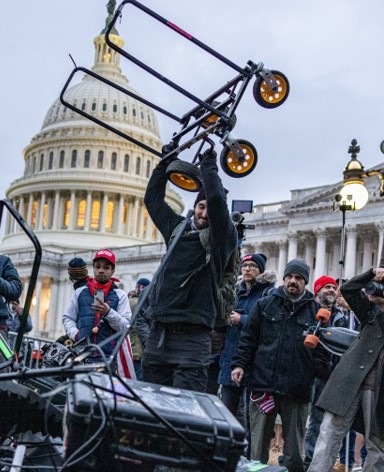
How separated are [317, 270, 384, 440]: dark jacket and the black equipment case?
2.62 meters

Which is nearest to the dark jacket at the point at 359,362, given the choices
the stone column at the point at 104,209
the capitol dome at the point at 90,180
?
the capitol dome at the point at 90,180

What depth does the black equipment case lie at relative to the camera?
10.7 ft

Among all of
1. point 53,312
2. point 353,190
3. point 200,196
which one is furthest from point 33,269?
point 53,312

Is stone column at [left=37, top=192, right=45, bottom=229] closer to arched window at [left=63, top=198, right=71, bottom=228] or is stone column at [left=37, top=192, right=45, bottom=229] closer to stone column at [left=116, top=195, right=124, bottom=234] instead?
arched window at [left=63, top=198, right=71, bottom=228]

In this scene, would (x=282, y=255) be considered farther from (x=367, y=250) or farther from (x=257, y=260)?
(x=257, y=260)

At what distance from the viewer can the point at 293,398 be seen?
6793 millimetres

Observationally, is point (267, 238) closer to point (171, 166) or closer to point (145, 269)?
point (145, 269)

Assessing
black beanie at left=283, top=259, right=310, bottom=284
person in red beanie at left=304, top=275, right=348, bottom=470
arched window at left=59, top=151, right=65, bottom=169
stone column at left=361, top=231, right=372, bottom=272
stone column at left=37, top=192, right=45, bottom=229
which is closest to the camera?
black beanie at left=283, top=259, right=310, bottom=284

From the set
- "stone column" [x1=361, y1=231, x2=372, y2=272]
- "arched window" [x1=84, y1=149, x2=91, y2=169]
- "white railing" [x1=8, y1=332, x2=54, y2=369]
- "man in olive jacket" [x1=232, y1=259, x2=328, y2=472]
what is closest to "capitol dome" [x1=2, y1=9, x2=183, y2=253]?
"arched window" [x1=84, y1=149, x2=91, y2=169]

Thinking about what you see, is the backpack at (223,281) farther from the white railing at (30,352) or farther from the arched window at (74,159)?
the arched window at (74,159)

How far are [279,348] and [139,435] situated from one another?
11.9 ft

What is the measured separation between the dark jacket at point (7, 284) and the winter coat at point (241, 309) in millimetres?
2013

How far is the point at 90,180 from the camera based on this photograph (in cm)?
8356

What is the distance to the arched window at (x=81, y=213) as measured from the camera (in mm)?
83375
